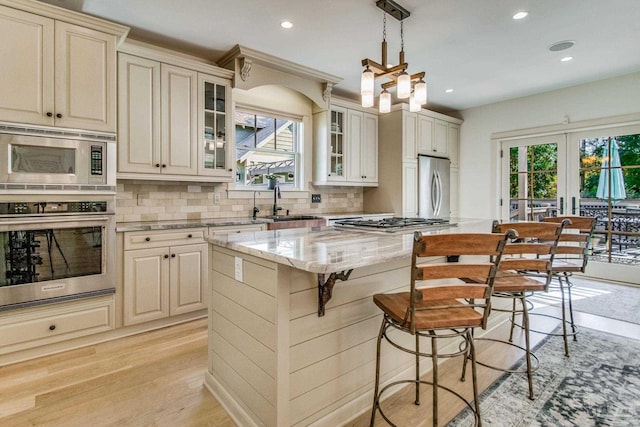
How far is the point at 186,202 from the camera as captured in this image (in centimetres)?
368

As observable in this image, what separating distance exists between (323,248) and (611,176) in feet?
16.3

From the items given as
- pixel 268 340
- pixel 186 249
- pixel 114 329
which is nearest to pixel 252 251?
pixel 268 340

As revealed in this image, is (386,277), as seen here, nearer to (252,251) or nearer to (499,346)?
(252,251)

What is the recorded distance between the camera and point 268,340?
148 centimetres

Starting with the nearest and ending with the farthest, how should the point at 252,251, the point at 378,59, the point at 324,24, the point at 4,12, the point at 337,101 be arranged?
the point at 252,251 < the point at 4,12 < the point at 324,24 < the point at 378,59 < the point at 337,101

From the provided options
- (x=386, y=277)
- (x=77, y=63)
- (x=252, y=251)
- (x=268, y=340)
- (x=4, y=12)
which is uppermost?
(x=4, y=12)

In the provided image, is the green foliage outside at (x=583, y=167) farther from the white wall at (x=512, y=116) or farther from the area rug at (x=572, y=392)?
the area rug at (x=572, y=392)

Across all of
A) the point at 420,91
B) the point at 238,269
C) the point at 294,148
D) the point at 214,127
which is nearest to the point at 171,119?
the point at 214,127

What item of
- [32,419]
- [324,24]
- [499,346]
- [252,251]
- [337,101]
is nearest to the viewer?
[252,251]

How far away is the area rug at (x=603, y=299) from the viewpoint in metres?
3.31

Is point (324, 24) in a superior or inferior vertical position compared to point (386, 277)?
superior

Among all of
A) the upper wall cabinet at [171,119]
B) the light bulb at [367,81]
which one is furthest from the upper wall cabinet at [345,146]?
the light bulb at [367,81]

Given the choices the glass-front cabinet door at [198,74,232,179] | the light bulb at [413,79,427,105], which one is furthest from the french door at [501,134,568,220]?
the glass-front cabinet door at [198,74,232,179]

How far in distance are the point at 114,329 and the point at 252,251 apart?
2.07m
